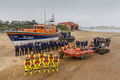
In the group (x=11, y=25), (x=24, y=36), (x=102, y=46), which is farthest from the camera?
(x=11, y=25)

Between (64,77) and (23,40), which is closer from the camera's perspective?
(64,77)

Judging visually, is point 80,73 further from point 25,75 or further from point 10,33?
point 10,33

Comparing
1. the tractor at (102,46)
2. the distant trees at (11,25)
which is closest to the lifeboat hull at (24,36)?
the tractor at (102,46)

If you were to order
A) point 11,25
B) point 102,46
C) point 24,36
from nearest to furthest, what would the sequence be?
point 102,46 → point 24,36 → point 11,25

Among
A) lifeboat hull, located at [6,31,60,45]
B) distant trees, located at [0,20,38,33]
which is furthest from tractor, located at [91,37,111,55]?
distant trees, located at [0,20,38,33]

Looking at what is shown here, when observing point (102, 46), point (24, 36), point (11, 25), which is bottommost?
point (102, 46)

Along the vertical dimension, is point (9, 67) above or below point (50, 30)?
below

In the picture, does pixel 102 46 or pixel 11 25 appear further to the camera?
pixel 11 25

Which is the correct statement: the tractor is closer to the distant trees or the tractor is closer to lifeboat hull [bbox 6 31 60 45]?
lifeboat hull [bbox 6 31 60 45]

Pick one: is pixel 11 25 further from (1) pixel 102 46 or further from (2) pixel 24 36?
(1) pixel 102 46

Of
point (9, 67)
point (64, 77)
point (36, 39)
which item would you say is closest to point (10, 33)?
point (36, 39)

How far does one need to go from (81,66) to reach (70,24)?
4398 centimetres

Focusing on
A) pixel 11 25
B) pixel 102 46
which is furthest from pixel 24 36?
pixel 11 25

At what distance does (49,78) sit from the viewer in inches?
185
